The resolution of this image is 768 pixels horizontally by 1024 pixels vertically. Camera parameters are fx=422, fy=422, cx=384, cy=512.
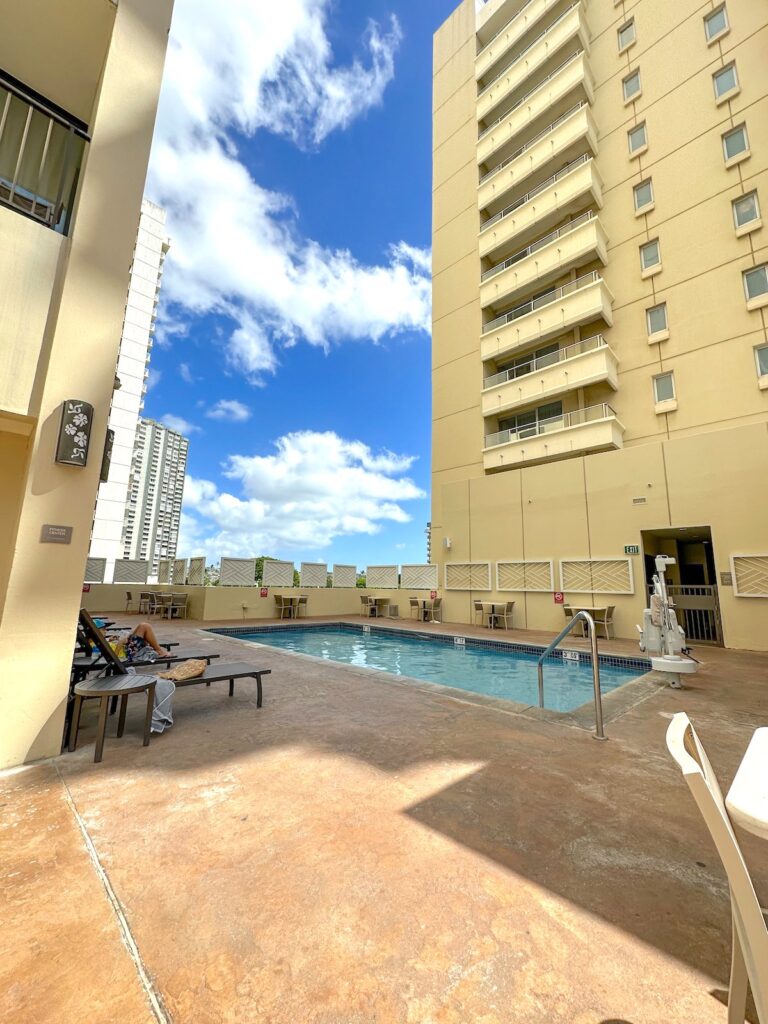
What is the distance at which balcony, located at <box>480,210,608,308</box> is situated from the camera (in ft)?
44.0

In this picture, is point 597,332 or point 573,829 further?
point 597,332

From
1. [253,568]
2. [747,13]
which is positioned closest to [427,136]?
[747,13]

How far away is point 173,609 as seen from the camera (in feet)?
40.7

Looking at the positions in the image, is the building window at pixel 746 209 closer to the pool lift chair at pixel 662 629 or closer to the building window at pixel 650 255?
the building window at pixel 650 255

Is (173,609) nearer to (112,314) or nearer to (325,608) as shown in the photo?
(325,608)

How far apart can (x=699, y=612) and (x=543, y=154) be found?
52.5 ft

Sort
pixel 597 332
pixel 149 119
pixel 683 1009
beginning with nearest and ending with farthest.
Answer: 1. pixel 683 1009
2. pixel 149 119
3. pixel 597 332

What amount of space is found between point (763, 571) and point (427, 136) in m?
24.3

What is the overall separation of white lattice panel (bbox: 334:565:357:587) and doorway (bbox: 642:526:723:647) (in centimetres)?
949

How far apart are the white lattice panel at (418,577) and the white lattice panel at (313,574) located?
9.08 feet

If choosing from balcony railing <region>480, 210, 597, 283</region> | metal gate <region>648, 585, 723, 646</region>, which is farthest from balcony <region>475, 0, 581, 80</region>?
metal gate <region>648, 585, 723, 646</region>

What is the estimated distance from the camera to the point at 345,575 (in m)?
15.8

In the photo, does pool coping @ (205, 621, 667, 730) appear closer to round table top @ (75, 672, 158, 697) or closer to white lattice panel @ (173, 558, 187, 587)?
round table top @ (75, 672, 158, 697)

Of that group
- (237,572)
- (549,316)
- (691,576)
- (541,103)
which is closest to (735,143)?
(549,316)
